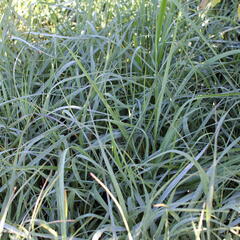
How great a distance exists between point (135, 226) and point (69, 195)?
19 cm

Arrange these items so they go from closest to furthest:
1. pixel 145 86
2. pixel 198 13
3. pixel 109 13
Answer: pixel 145 86, pixel 198 13, pixel 109 13

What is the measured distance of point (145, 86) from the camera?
143 cm

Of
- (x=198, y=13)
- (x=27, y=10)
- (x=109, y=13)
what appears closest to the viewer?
(x=198, y=13)

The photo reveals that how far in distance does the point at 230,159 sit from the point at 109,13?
88cm

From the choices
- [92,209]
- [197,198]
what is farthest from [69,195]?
[197,198]

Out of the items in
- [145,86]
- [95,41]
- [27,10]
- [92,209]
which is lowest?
[92,209]

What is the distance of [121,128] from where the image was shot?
121 centimetres

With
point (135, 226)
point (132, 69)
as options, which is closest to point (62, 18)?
point (132, 69)

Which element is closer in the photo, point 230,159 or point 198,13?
point 230,159

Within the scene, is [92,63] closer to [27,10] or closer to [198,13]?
[198,13]

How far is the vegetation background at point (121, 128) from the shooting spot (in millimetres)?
996

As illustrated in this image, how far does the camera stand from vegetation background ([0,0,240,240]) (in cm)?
100

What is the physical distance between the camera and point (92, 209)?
1.14 meters

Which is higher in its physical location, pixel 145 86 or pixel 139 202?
pixel 145 86
